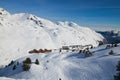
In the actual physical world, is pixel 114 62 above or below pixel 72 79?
above

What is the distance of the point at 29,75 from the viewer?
80875 mm

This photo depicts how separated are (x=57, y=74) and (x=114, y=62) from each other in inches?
883

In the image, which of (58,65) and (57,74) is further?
(58,65)

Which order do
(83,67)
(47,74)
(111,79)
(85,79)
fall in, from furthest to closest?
(83,67)
(47,74)
(85,79)
(111,79)

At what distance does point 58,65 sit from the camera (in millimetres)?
94125

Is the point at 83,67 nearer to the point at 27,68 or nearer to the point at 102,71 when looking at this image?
the point at 102,71

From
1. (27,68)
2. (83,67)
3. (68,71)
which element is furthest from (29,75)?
(83,67)

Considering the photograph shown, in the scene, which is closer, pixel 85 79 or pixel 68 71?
pixel 85 79

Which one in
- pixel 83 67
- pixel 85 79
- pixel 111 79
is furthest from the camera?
pixel 83 67

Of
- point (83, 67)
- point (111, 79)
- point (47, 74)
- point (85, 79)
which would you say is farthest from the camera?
point (83, 67)

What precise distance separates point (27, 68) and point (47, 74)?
8.90 m

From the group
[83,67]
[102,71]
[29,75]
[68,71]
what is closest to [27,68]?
[29,75]

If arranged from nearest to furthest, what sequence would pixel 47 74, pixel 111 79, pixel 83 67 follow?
pixel 111 79, pixel 47 74, pixel 83 67

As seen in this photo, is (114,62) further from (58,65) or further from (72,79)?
(58,65)
